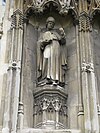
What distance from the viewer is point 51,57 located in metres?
9.60

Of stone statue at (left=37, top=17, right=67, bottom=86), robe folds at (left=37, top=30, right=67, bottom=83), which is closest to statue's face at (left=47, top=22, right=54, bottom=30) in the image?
stone statue at (left=37, top=17, right=67, bottom=86)

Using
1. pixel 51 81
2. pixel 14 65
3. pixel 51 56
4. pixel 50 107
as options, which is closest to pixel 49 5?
pixel 51 56

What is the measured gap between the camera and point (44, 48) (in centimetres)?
991

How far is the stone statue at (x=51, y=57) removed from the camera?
9.42m

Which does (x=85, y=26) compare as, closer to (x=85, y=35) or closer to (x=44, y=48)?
(x=85, y=35)

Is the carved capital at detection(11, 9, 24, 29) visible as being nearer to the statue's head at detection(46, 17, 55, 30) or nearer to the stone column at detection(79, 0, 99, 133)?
the statue's head at detection(46, 17, 55, 30)

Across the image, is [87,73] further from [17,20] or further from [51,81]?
[17,20]

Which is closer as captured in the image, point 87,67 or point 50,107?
point 50,107

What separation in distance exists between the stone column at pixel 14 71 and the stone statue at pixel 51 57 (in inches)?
22.8

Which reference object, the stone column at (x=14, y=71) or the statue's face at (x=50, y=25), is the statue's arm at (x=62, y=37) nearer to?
the statue's face at (x=50, y=25)

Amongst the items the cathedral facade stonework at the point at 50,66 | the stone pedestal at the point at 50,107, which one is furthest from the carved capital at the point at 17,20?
the stone pedestal at the point at 50,107

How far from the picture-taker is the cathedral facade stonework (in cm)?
877

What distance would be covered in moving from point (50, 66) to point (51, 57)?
0.79ft

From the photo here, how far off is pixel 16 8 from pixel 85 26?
1811 mm
